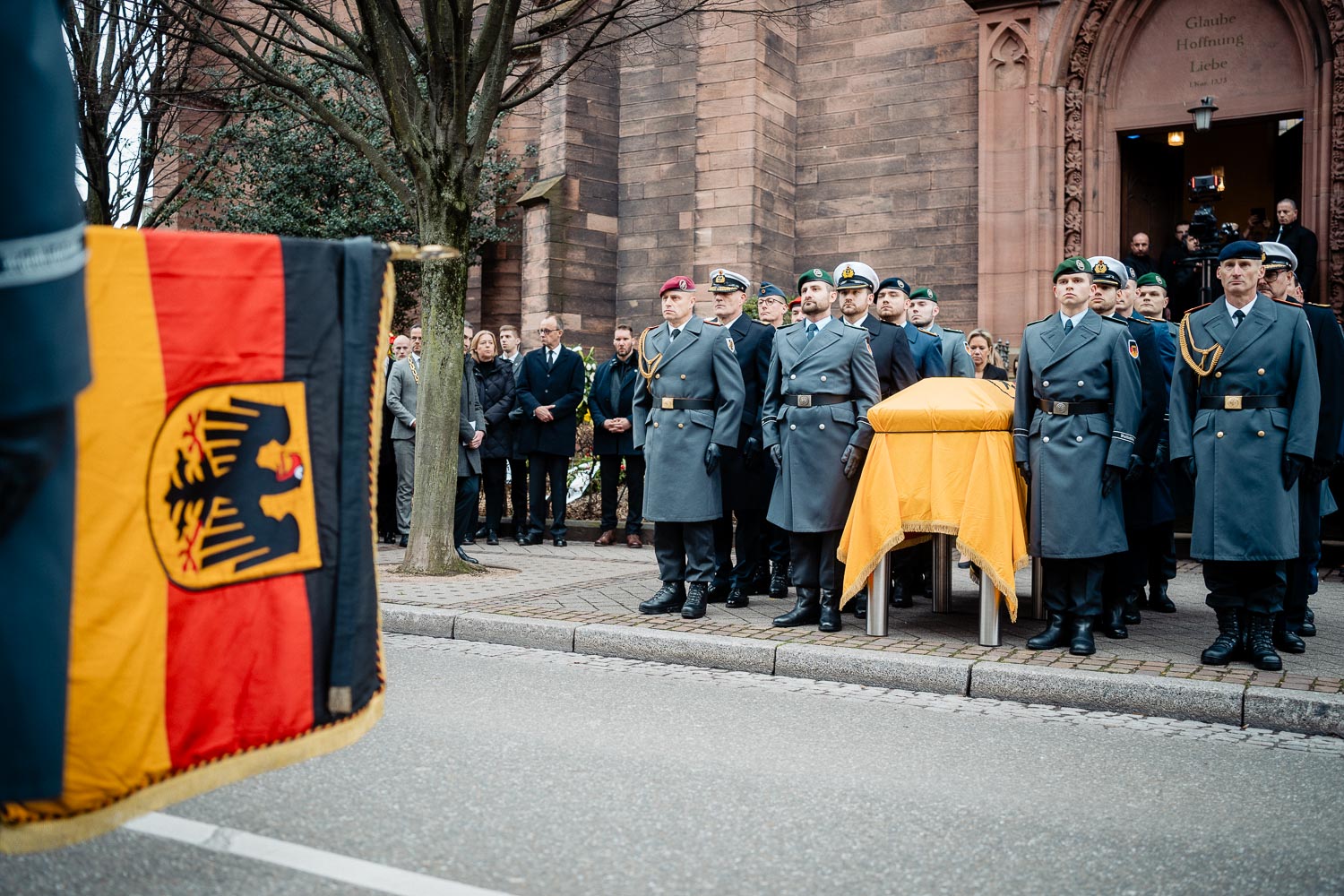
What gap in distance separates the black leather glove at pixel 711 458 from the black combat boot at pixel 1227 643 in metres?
3.20

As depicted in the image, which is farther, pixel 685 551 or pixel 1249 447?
pixel 685 551

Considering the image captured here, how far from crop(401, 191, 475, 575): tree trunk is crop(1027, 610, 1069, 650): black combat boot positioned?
17.1ft

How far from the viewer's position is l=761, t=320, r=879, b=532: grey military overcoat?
7664 mm

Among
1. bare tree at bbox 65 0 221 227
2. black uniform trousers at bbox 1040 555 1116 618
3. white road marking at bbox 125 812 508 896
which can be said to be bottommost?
white road marking at bbox 125 812 508 896

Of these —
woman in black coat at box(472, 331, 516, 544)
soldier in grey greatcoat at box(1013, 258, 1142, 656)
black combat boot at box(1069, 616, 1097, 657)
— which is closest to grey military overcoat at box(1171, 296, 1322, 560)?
soldier in grey greatcoat at box(1013, 258, 1142, 656)

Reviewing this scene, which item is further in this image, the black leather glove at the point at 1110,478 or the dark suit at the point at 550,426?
the dark suit at the point at 550,426

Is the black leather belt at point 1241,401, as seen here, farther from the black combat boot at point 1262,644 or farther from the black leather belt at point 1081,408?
the black combat boot at point 1262,644

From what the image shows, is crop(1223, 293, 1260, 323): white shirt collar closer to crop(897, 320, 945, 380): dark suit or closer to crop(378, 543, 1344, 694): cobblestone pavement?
crop(378, 543, 1344, 694): cobblestone pavement

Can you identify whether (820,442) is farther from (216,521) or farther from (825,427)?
(216,521)

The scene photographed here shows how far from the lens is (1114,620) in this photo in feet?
24.7

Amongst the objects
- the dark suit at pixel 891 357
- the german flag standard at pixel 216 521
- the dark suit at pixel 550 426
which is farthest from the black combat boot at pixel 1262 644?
the dark suit at pixel 550 426

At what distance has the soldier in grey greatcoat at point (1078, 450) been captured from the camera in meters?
6.93

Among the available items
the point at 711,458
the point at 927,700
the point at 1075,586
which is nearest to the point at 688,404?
the point at 711,458

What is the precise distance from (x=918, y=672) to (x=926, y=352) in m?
3.60
